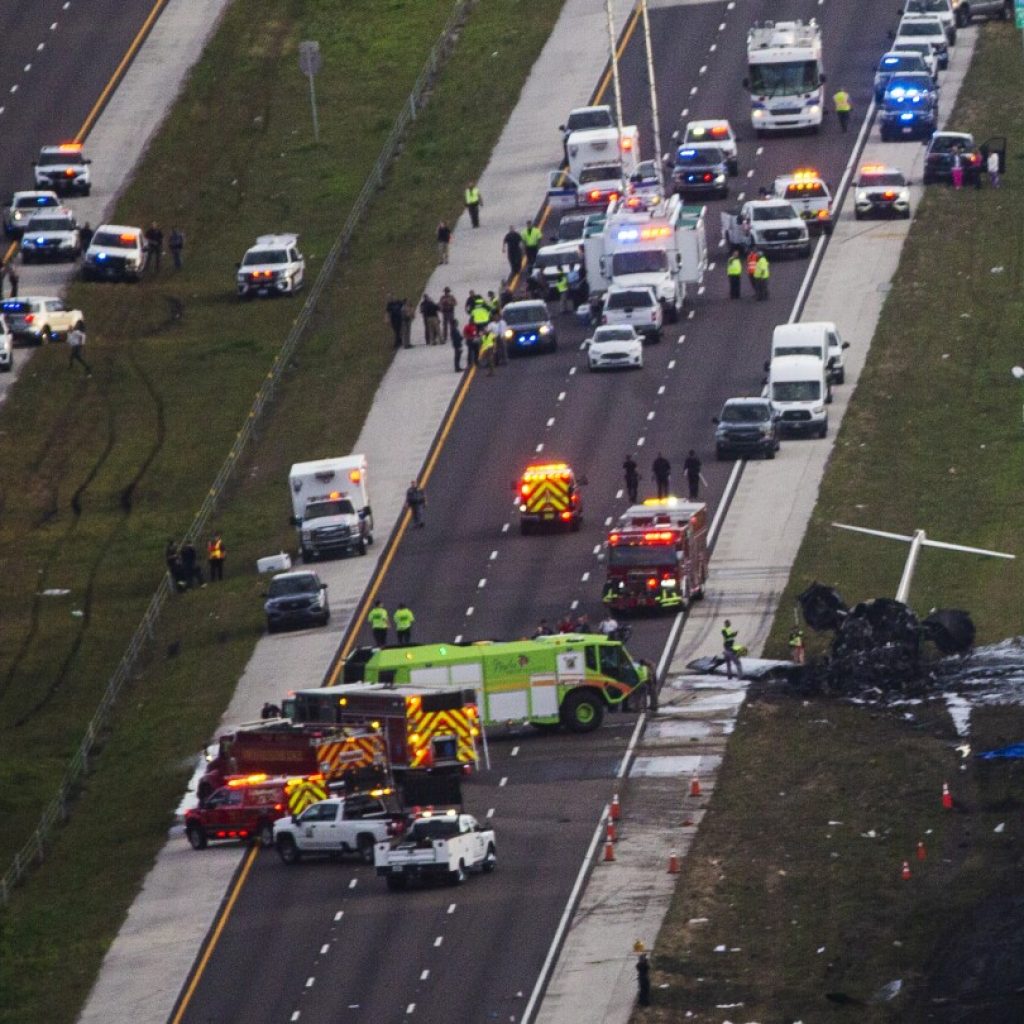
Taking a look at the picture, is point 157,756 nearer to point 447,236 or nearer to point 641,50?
point 447,236

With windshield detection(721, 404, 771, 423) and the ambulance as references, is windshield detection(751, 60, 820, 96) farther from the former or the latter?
the ambulance

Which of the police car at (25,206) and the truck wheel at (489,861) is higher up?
the truck wheel at (489,861)

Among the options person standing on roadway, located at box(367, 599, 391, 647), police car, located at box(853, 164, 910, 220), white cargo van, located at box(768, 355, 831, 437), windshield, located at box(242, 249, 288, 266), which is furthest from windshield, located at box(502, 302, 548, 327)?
person standing on roadway, located at box(367, 599, 391, 647)

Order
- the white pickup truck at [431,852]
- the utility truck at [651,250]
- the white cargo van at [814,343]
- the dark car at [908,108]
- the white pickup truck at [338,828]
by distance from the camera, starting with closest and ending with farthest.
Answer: the white pickup truck at [431,852]
the white pickup truck at [338,828]
the white cargo van at [814,343]
the utility truck at [651,250]
the dark car at [908,108]

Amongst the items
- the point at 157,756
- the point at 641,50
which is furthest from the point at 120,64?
the point at 157,756

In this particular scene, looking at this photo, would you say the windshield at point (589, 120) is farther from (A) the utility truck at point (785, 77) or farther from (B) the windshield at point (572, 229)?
(B) the windshield at point (572, 229)

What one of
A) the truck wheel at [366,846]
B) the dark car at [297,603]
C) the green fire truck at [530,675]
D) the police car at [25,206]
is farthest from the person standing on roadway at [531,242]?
the truck wheel at [366,846]

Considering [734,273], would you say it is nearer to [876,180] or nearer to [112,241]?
[876,180]

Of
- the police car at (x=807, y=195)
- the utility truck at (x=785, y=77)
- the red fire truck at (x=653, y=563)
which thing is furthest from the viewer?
the utility truck at (x=785, y=77)
